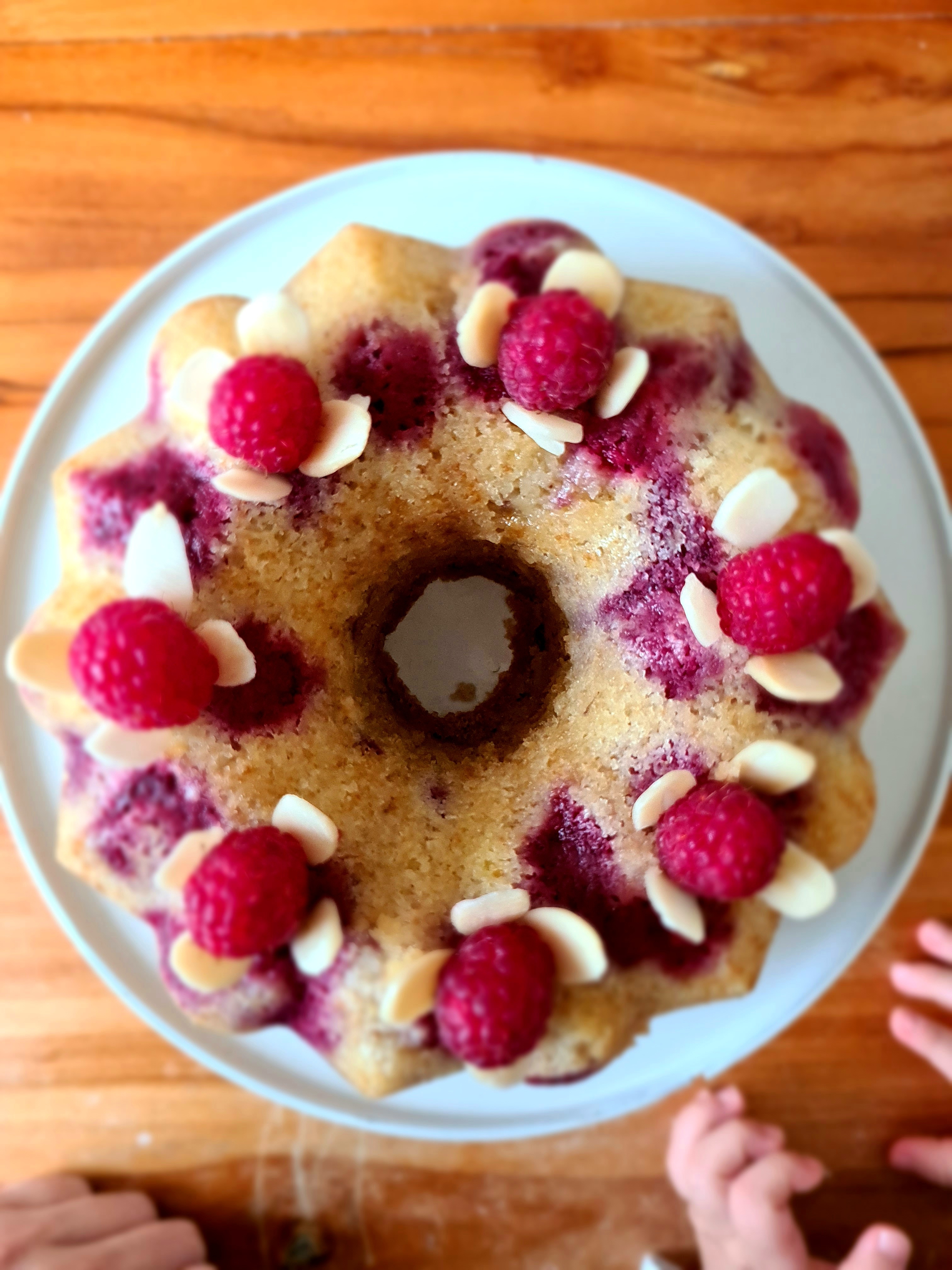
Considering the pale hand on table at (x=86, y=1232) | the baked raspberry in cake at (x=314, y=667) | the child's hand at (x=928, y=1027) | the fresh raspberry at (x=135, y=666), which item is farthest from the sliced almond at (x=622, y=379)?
the pale hand on table at (x=86, y=1232)

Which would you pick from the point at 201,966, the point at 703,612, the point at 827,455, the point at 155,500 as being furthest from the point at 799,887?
the point at 155,500

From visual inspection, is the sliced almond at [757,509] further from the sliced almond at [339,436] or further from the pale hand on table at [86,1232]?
the pale hand on table at [86,1232]

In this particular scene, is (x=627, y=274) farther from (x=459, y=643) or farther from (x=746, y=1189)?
(x=746, y=1189)

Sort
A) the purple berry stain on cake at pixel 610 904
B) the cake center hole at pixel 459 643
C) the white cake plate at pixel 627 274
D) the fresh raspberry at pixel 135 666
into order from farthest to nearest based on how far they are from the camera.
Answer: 1. the cake center hole at pixel 459 643
2. the white cake plate at pixel 627 274
3. the purple berry stain on cake at pixel 610 904
4. the fresh raspberry at pixel 135 666

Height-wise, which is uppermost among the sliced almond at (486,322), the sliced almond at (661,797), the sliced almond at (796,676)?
the sliced almond at (486,322)

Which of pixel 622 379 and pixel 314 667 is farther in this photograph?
pixel 314 667
